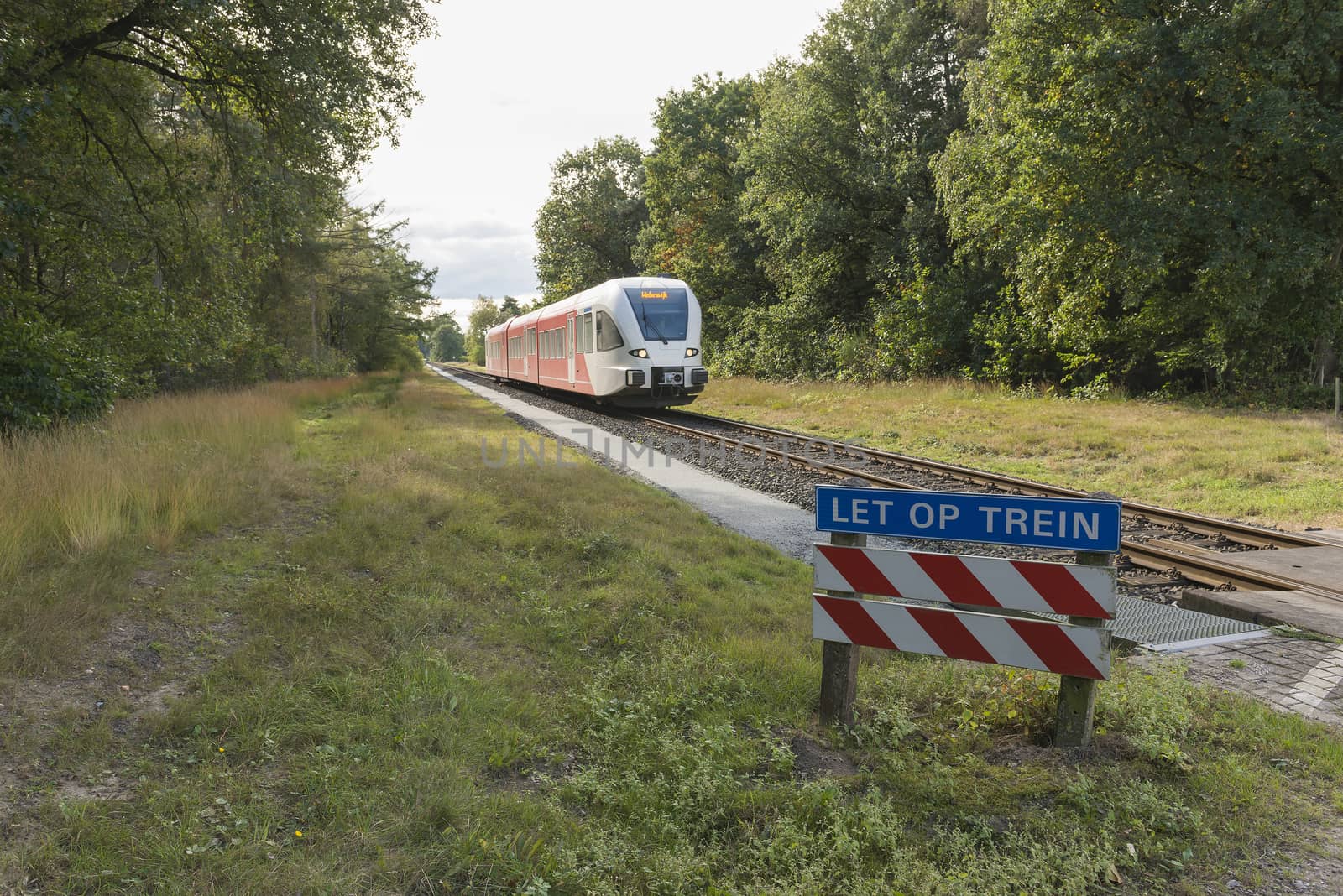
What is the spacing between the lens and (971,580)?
11.9 feet

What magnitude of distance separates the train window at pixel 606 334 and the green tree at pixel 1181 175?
10914 mm

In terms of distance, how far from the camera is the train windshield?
17.9 m

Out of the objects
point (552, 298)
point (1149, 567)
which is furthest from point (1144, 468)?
A: point (552, 298)

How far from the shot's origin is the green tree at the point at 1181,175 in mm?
15680

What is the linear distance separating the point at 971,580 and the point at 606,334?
1569 centimetres

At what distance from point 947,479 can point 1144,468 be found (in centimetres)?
361

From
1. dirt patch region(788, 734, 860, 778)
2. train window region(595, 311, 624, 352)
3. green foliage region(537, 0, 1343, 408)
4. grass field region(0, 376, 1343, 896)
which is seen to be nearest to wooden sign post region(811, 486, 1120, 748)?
dirt patch region(788, 734, 860, 778)

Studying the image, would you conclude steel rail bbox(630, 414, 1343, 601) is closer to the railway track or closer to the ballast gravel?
the railway track

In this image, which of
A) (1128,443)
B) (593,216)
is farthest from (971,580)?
(593,216)

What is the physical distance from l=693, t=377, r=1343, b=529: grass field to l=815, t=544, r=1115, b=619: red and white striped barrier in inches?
313

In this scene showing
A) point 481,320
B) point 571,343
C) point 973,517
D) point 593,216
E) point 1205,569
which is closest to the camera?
point 973,517

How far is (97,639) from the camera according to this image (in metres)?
4.23

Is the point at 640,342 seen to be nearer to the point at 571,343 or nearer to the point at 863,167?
the point at 571,343

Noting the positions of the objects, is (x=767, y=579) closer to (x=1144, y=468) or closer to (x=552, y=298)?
(x=1144, y=468)
